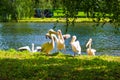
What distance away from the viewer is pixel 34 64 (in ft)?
36.1

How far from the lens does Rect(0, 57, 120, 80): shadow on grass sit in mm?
9273

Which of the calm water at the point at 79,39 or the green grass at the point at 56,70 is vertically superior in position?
the green grass at the point at 56,70

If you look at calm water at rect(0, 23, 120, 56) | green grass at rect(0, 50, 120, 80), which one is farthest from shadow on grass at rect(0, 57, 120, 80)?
calm water at rect(0, 23, 120, 56)

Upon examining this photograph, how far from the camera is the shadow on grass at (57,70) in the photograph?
9.27m

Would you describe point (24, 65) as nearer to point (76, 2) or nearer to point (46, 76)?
point (46, 76)

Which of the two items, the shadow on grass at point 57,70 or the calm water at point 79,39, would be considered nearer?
the shadow on grass at point 57,70

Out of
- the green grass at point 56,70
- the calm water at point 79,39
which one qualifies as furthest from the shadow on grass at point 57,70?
the calm water at point 79,39

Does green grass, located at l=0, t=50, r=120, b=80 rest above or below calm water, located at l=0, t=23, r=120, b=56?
above

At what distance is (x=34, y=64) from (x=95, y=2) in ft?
8.10

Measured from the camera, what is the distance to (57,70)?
9961mm

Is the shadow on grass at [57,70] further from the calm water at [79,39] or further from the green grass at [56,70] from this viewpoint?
the calm water at [79,39]

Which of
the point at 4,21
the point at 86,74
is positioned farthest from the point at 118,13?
the point at 4,21

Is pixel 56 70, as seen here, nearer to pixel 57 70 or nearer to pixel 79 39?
pixel 57 70

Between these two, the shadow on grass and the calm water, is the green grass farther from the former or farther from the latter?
the calm water
